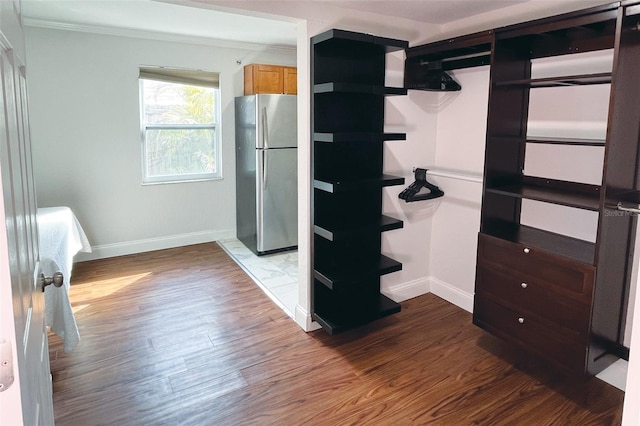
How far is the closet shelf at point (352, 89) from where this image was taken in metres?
2.51

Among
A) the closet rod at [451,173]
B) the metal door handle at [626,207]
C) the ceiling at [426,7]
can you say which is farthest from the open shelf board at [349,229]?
the ceiling at [426,7]

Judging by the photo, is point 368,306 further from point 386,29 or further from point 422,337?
point 386,29

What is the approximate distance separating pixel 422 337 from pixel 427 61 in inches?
78.8

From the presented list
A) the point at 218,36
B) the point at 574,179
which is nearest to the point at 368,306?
the point at 574,179

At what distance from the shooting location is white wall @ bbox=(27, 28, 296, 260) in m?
4.05

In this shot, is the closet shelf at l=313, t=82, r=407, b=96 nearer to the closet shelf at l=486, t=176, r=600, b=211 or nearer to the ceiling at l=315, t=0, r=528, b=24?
the ceiling at l=315, t=0, r=528, b=24

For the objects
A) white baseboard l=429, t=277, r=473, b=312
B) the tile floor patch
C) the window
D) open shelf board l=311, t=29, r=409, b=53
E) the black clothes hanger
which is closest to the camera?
open shelf board l=311, t=29, r=409, b=53

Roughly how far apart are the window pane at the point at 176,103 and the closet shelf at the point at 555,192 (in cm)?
348

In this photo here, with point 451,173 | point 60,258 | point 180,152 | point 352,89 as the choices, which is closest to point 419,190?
point 451,173

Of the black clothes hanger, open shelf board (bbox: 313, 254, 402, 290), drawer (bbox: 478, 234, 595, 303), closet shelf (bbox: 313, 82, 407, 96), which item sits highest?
closet shelf (bbox: 313, 82, 407, 96)

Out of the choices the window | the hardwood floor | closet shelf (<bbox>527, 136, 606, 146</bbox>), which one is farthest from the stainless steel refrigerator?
closet shelf (<bbox>527, 136, 606, 146</bbox>)

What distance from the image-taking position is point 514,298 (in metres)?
2.45

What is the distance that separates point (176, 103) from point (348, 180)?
282cm

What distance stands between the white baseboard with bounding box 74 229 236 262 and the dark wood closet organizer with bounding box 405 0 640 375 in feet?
11.0
